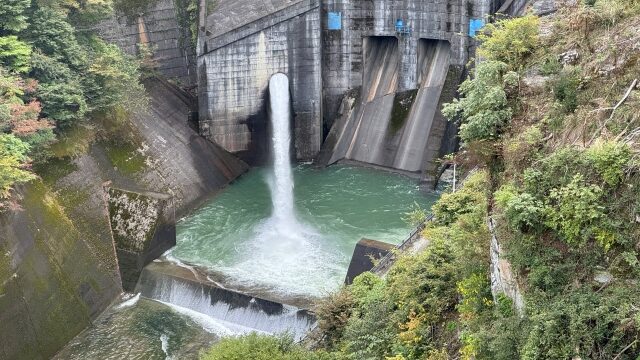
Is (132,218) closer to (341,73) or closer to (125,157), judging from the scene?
(125,157)

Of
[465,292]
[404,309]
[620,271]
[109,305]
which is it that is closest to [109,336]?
[109,305]

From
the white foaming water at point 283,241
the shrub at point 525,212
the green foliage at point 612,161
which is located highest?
the green foliage at point 612,161

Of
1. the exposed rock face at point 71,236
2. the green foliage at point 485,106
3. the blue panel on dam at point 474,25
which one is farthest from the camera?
the blue panel on dam at point 474,25

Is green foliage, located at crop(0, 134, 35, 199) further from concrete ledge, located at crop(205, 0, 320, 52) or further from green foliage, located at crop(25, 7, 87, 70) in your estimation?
concrete ledge, located at crop(205, 0, 320, 52)

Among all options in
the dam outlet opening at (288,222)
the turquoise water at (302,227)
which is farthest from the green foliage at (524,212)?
the turquoise water at (302,227)

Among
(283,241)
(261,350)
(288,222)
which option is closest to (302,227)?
(288,222)

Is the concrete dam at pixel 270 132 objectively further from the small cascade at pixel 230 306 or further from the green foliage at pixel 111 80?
the green foliage at pixel 111 80
